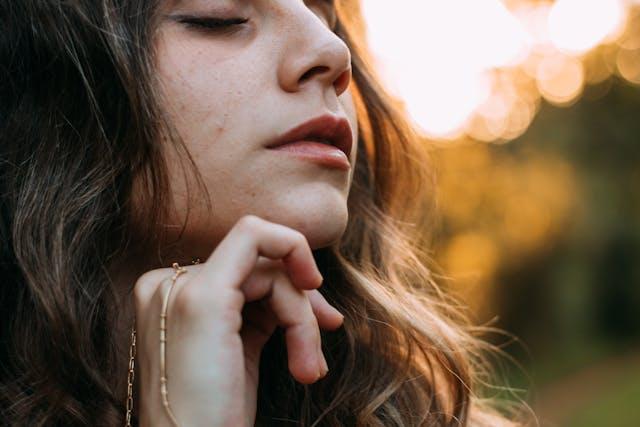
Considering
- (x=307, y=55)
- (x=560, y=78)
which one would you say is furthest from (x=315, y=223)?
(x=560, y=78)

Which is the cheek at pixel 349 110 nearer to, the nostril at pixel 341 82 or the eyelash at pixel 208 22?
the nostril at pixel 341 82

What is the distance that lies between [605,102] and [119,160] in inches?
867

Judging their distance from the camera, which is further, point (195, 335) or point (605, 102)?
point (605, 102)

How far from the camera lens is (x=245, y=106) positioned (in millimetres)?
1828

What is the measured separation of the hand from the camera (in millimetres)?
1530

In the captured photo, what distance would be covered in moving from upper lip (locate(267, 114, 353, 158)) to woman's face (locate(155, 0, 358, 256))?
0.03 ft

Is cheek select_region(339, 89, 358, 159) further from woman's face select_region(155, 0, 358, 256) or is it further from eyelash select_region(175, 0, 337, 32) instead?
eyelash select_region(175, 0, 337, 32)

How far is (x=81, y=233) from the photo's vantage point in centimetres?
190

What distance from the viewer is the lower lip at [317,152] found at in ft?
6.08

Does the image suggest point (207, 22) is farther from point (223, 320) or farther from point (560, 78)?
point (560, 78)

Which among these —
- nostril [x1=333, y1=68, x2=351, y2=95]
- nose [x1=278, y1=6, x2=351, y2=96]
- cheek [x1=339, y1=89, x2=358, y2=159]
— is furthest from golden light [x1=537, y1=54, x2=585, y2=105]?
nose [x1=278, y1=6, x2=351, y2=96]

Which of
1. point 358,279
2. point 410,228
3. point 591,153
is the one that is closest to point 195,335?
point 358,279

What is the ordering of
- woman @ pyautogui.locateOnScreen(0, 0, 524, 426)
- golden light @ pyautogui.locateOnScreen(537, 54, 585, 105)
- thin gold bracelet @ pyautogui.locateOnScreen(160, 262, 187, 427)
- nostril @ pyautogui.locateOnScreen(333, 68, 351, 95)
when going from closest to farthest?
thin gold bracelet @ pyautogui.locateOnScreen(160, 262, 187, 427), woman @ pyautogui.locateOnScreen(0, 0, 524, 426), nostril @ pyautogui.locateOnScreen(333, 68, 351, 95), golden light @ pyautogui.locateOnScreen(537, 54, 585, 105)

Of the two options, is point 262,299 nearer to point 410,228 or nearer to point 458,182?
point 410,228
